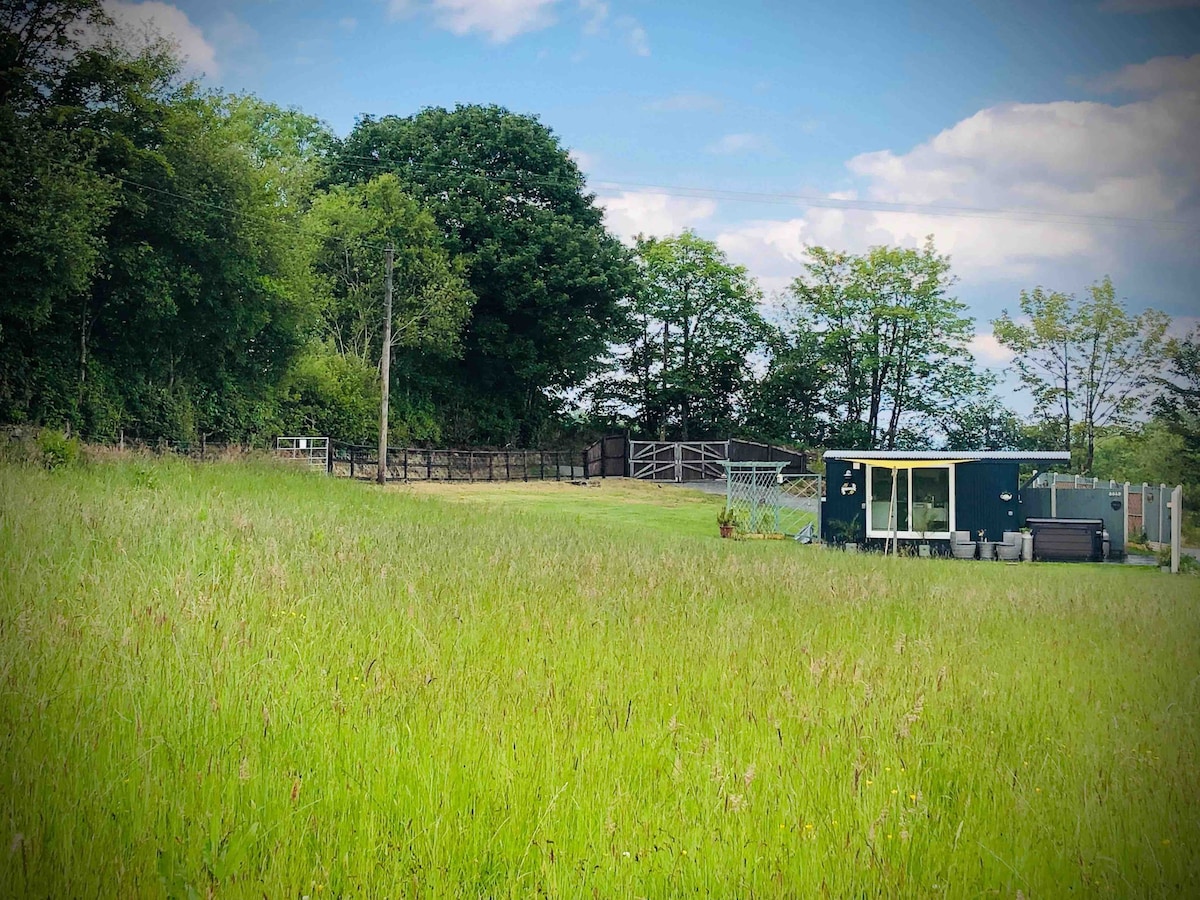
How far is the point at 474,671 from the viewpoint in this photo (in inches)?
141

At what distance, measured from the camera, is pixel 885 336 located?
23.0 m

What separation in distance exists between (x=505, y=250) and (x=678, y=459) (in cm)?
879

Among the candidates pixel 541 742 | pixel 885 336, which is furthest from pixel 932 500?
pixel 541 742

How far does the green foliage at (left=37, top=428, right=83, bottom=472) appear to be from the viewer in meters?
9.09

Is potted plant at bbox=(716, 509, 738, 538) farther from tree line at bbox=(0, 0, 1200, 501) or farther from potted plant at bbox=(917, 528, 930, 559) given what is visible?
tree line at bbox=(0, 0, 1200, 501)

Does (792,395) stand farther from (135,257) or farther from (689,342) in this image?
(135,257)

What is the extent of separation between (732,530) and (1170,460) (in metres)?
11.8

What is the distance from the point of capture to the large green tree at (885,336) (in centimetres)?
1889

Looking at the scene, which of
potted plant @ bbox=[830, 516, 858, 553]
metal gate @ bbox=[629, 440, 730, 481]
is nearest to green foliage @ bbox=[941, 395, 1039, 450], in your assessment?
potted plant @ bbox=[830, 516, 858, 553]

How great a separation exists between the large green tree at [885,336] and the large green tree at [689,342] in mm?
2227

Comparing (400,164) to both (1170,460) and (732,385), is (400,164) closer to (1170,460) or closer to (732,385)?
(732,385)

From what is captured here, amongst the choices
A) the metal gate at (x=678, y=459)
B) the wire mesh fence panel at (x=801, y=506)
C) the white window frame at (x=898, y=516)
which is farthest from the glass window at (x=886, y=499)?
the metal gate at (x=678, y=459)

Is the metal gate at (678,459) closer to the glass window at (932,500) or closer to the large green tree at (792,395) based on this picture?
the large green tree at (792,395)

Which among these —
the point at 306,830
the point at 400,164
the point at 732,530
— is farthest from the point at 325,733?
the point at 400,164
